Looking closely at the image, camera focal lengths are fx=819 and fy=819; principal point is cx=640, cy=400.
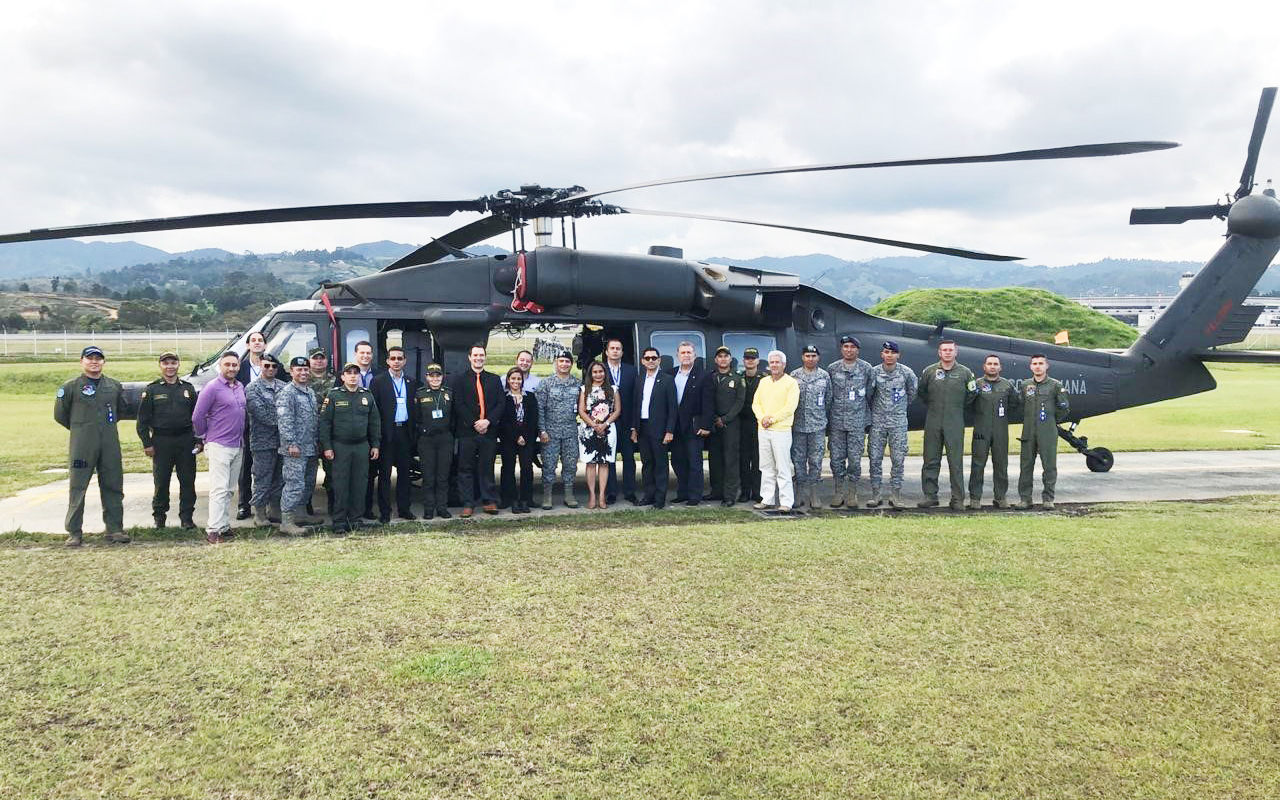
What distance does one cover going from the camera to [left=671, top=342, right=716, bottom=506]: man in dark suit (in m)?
8.12

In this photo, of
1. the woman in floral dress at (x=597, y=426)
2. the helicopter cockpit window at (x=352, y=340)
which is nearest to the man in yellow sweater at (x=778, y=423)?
the woman in floral dress at (x=597, y=426)

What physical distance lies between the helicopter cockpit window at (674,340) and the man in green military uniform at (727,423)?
2.26 feet

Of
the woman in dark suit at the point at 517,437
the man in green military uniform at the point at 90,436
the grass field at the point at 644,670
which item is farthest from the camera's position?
the woman in dark suit at the point at 517,437

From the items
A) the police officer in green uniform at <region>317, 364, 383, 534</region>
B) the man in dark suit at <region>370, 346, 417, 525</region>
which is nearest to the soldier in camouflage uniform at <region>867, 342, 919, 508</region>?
the man in dark suit at <region>370, 346, 417, 525</region>

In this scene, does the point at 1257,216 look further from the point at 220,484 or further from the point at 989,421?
the point at 220,484

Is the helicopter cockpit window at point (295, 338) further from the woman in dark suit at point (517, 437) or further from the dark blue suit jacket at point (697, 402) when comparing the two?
the dark blue suit jacket at point (697, 402)

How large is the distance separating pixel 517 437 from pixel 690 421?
173 cm

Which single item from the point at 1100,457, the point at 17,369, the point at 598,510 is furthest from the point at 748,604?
the point at 17,369

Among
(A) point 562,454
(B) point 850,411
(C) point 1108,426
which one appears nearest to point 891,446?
(B) point 850,411

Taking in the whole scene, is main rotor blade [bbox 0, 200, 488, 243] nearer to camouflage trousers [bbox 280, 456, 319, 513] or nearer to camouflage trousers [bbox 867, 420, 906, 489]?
camouflage trousers [bbox 280, 456, 319, 513]

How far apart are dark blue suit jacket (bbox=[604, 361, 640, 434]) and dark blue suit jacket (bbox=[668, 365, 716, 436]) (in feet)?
1.41

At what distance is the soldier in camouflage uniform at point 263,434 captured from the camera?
7023 mm

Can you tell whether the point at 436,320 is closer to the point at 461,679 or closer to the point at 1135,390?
the point at 461,679

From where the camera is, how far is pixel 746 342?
9.27 m
